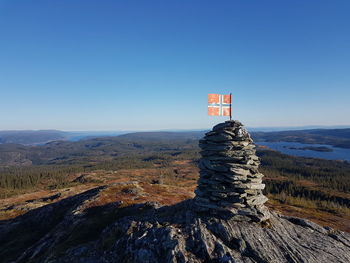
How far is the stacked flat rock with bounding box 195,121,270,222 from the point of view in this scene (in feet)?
74.4

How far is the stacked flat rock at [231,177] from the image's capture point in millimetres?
22688

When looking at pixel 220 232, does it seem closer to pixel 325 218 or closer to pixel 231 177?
pixel 231 177

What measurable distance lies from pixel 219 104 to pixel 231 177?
8.70 metres

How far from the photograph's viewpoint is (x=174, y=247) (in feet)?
61.8

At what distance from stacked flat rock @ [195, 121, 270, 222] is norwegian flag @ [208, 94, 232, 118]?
1499 mm

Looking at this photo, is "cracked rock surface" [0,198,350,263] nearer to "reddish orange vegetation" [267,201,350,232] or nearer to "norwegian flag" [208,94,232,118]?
"norwegian flag" [208,94,232,118]

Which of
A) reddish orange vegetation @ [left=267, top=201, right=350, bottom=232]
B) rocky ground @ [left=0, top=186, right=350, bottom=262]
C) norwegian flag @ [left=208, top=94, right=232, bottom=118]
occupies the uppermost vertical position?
norwegian flag @ [left=208, top=94, right=232, bottom=118]

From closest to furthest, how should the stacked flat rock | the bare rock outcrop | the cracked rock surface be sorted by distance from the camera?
the cracked rock surface → the bare rock outcrop → the stacked flat rock

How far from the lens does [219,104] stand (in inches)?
999

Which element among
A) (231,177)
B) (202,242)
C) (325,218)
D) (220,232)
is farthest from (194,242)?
(325,218)

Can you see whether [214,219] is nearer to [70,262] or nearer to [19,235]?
[70,262]

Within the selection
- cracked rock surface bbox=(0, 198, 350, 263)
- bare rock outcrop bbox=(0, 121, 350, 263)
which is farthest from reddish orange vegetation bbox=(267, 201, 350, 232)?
cracked rock surface bbox=(0, 198, 350, 263)

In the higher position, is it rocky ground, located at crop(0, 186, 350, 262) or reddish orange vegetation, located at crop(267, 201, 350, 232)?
rocky ground, located at crop(0, 186, 350, 262)

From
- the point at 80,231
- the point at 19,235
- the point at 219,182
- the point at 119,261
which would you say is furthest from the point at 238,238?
the point at 19,235
